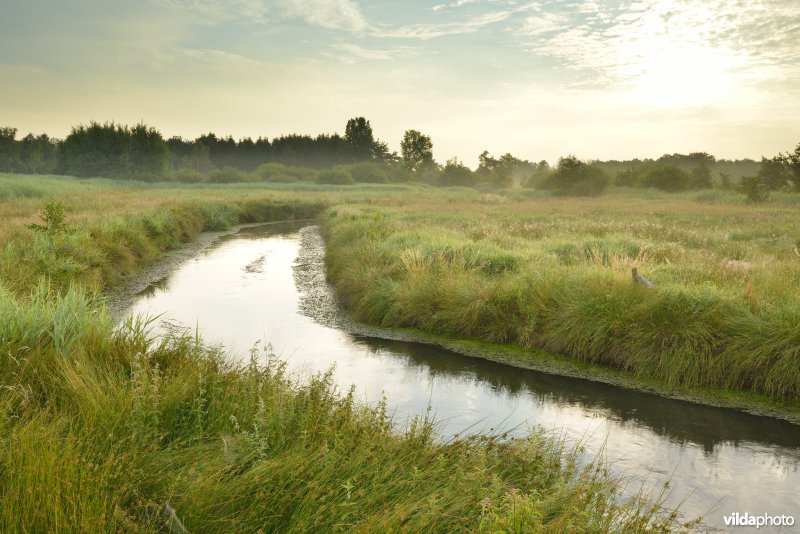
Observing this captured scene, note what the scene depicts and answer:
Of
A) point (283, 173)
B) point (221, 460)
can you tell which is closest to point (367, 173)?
point (283, 173)

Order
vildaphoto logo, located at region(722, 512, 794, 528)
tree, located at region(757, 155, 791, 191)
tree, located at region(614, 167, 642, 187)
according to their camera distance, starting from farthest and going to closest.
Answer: tree, located at region(614, 167, 642, 187) < tree, located at region(757, 155, 791, 191) < vildaphoto logo, located at region(722, 512, 794, 528)

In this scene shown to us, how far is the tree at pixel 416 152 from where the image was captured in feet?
338

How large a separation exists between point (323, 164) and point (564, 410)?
110995mm

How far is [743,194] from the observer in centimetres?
3891

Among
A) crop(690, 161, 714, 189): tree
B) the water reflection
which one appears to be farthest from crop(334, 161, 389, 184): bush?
the water reflection

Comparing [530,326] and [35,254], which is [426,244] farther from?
[35,254]

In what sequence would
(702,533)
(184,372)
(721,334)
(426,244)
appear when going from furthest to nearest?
1. (426,244)
2. (721,334)
3. (184,372)
4. (702,533)

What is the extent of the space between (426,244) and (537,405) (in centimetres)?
683

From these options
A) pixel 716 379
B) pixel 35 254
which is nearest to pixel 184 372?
pixel 716 379

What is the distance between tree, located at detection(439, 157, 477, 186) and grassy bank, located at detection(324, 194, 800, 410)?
7918 centimetres

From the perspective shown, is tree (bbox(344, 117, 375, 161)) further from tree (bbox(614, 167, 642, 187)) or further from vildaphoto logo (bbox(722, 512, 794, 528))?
vildaphoto logo (bbox(722, 512, 794, 528))

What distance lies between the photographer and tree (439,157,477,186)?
3681 inches

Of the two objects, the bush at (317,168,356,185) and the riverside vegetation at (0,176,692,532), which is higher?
the bush at (317,168,356,185)

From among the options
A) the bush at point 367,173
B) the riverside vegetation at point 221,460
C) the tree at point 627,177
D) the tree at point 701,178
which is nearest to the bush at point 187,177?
the bush at point 367,173
